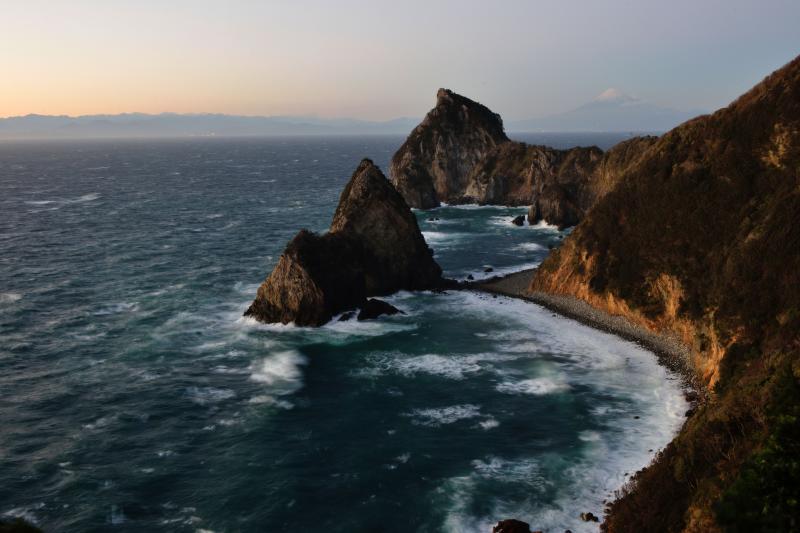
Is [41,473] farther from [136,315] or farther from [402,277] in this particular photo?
[402,277]

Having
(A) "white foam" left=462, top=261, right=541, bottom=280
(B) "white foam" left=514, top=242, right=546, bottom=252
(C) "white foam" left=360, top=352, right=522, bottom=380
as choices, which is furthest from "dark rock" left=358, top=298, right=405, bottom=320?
(B) "white foam" left=514, top=242, right=546, bottom=252

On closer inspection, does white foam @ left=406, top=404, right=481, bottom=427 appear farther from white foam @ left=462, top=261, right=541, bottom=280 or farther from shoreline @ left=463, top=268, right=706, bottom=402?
white foam @ left=462, top=261, right=541, bottom=280

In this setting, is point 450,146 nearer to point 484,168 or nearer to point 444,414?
point 484,168

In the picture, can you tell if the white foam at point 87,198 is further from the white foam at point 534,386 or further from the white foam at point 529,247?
the white foam at point 534,386

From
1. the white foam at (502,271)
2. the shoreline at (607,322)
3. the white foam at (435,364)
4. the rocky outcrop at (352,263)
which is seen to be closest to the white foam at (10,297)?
the rocky outcrop at (352,263)

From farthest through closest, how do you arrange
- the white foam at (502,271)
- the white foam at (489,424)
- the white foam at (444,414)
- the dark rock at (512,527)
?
1. the white foam at (502,271)
2. the white foam at (444,414)
3. the white foam at (489,424)
4. the dark rock at (512,527)

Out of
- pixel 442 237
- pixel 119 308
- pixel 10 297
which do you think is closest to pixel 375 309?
pixel 119 308

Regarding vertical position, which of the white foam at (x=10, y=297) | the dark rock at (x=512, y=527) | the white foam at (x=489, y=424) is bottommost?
the dark rock at (x=512, y=527)
